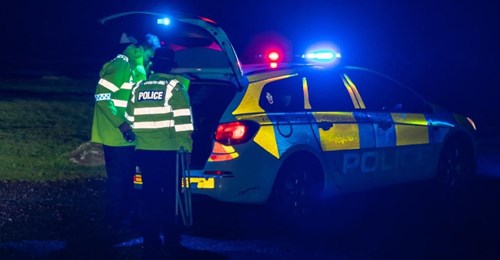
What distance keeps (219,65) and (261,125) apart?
97cm

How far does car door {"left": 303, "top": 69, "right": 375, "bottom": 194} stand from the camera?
7.84 meters

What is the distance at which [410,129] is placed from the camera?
890 centimetres

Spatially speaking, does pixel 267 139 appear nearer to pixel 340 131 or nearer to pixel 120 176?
pixel 340 131

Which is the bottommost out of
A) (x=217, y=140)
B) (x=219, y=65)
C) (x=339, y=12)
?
(x=217, y=140)

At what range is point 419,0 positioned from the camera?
34125mm

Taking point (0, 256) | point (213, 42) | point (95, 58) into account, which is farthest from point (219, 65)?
point (95, 58)

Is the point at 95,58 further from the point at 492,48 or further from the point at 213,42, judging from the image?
the point at 213,42

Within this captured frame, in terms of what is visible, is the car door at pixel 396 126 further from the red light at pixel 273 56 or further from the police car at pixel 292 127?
the red light at pixel 273 56

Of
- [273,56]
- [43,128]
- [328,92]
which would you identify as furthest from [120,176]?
[43,128]

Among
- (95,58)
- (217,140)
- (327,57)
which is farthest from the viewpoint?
(95,58)

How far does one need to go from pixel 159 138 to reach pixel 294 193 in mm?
1895

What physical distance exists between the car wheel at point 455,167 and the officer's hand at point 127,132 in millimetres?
4190

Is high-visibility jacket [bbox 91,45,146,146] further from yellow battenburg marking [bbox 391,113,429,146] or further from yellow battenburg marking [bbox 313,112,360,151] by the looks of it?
yellow battenburg marking [bbox 391,113,429,146]

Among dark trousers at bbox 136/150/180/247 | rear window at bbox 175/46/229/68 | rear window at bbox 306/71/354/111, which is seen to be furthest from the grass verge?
dark trousers at bbox 136/150/180/247
